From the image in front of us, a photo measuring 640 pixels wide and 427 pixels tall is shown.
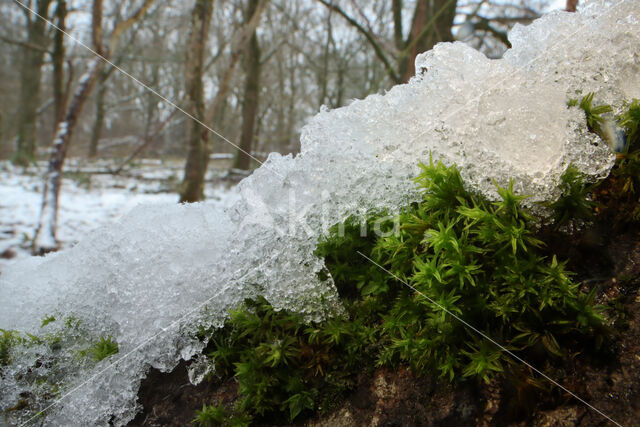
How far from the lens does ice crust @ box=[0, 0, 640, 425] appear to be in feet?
4.12

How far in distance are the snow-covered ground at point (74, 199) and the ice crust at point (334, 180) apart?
3.44 meters

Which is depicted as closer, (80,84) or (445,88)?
(445,88)

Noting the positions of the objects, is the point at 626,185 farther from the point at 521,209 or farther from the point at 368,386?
the point at 368,386

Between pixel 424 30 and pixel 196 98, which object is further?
pixel 196 98

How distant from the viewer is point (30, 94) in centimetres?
1395

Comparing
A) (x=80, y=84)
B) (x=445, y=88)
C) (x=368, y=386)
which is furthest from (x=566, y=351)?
(x=80, y=84)

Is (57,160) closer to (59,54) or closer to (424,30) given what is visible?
(59,54)

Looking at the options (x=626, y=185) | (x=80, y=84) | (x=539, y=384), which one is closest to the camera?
(x=539, y=384)

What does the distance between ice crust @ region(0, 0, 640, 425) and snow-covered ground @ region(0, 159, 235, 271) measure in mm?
3444

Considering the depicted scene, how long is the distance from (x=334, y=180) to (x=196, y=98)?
17.2ft

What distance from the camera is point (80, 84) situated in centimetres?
448

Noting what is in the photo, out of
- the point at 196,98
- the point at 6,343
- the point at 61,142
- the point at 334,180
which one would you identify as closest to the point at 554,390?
the point at 334,180

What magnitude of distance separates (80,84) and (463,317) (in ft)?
17.1

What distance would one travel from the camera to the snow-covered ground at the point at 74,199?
231 inches
